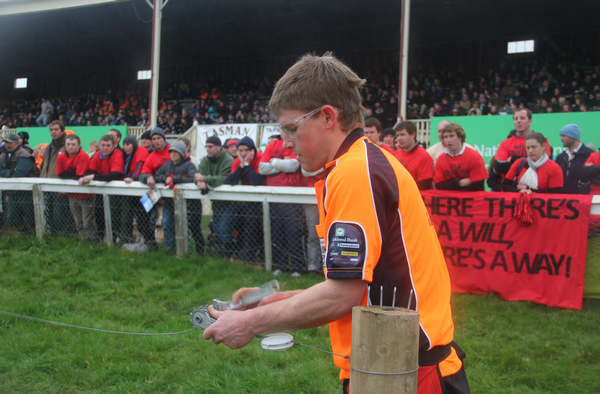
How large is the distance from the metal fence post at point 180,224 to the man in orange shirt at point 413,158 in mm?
3211

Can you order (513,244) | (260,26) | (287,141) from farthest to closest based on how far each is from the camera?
(260,26) → (513,244) → (287,141)

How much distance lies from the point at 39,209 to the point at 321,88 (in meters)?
7.66

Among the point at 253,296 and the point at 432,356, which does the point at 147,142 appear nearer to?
the point at 253,296

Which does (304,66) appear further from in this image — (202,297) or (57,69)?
(57,69)

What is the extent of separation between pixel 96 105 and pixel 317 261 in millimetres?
27441

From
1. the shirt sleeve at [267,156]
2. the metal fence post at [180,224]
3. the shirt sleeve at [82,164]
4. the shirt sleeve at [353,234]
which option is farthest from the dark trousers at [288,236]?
the shirt sleeve at [353,234]

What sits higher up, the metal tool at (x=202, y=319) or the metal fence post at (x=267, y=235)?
the metal tool at (x=202, y=319)

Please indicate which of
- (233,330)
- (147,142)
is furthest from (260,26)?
(233,330)

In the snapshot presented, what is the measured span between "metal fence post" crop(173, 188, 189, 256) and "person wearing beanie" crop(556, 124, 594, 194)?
5.33 meters

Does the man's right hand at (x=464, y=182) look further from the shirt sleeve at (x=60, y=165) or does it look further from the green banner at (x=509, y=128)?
the shirt sleeve at (x=60, y=165)

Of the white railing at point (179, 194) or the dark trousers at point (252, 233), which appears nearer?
the white railing at point (179, 194)

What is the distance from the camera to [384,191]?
1.40m

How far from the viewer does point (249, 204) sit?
6.58 metres

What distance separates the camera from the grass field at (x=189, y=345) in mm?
3510
